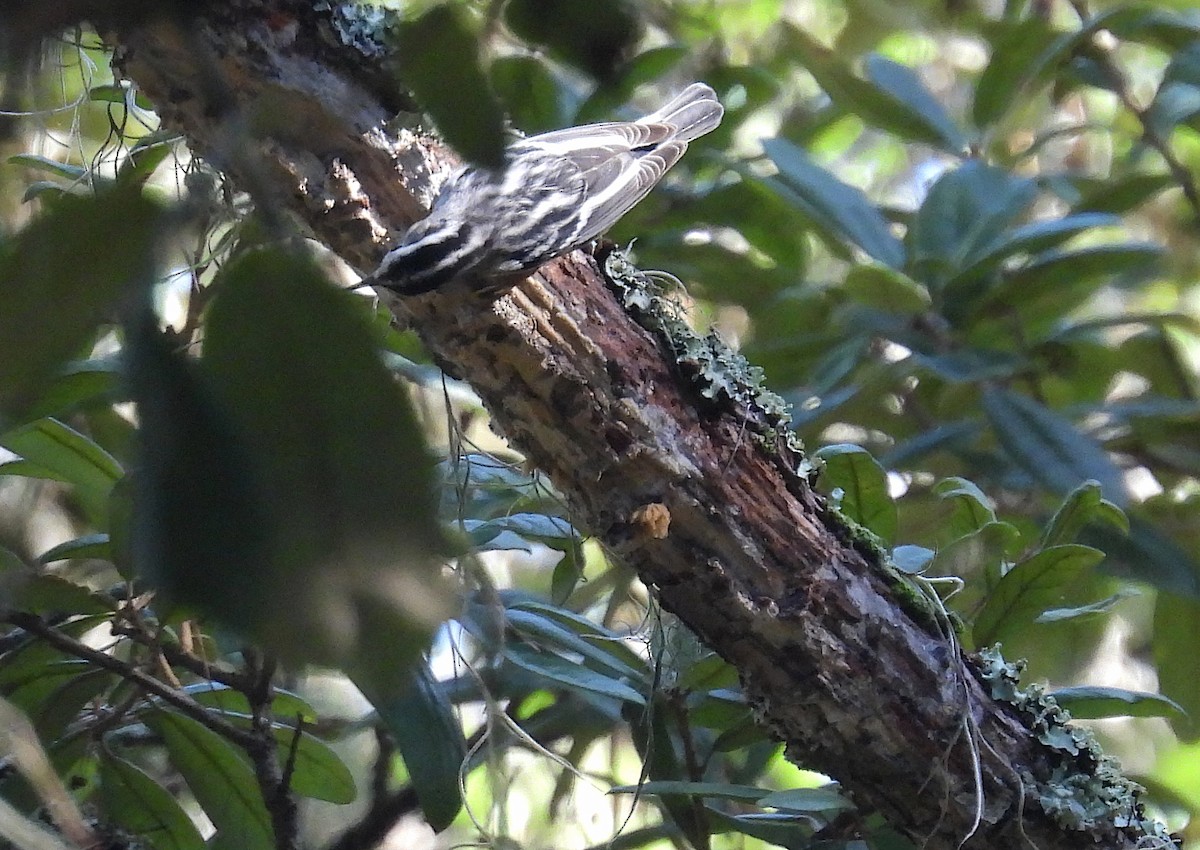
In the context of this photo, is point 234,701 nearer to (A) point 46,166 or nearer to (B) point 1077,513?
(A) point 46,166

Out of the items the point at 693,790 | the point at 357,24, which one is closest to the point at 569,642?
the point at 693,790

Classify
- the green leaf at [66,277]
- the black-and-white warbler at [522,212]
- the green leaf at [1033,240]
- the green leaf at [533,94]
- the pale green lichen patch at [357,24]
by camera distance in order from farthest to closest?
the green leaf at [1033,240]
the black-and-white warbler at [522,212]
the pale green lichen patch at [357,24]
the green leaf at [533,94]
the green leaf at [66,277]

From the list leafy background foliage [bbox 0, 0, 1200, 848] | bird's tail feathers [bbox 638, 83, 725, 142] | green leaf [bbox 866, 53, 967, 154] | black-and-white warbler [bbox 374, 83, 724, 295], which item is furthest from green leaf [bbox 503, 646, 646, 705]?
green leaf [bbox 866, 53, 967, 154]

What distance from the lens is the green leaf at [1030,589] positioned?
2.98ft

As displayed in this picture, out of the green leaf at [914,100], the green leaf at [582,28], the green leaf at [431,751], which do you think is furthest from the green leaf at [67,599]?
the green leaf at [914,100]

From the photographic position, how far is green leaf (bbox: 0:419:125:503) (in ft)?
2.74

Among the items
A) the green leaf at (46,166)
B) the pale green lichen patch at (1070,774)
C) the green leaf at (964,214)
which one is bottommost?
the pale green lichen patch at (1070,774)

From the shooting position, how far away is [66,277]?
25cm

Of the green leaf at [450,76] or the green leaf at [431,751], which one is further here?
the green leaf at [431,751]

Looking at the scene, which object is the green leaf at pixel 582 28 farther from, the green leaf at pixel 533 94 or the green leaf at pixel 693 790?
the green leaf at pixel 693 790

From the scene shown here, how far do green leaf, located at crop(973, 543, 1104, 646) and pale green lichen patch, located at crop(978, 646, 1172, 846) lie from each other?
0.28ft

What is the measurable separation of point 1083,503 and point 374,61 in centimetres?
77

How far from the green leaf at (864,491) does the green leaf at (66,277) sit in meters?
0.79

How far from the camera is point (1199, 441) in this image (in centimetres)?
152
